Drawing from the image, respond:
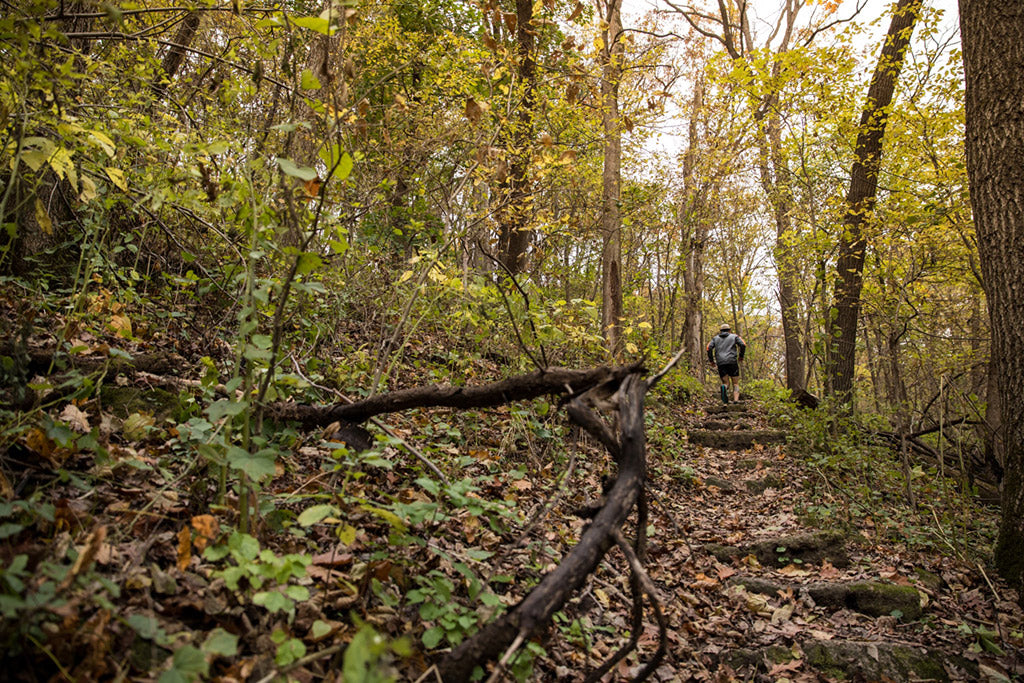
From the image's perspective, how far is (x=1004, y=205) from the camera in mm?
3963

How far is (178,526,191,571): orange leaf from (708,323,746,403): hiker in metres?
10.8

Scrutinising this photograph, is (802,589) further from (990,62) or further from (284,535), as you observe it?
→ (990,62)

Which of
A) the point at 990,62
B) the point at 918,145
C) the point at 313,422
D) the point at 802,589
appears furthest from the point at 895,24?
the point at 313,422

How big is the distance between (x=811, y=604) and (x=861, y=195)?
7.35 metres

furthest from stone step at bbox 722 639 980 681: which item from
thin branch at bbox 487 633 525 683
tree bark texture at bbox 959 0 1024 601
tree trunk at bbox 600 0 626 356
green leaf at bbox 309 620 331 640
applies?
tree trunk at bbox 600 0 626 356

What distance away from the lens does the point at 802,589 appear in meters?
3.83

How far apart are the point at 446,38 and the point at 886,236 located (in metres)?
7.52

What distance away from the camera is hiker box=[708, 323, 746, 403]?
11.0m

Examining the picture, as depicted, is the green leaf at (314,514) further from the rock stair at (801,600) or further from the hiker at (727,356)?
the hiker at (727,356)

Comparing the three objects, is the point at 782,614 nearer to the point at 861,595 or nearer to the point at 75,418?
the point at 861,595

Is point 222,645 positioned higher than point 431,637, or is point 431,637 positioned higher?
point 222,645

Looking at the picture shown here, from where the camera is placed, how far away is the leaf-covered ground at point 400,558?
144cm

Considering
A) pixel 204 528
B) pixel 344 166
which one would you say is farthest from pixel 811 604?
pixel 344 166

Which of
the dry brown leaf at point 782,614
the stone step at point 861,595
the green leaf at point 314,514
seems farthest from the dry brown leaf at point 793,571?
the green leaf at point 314,514
